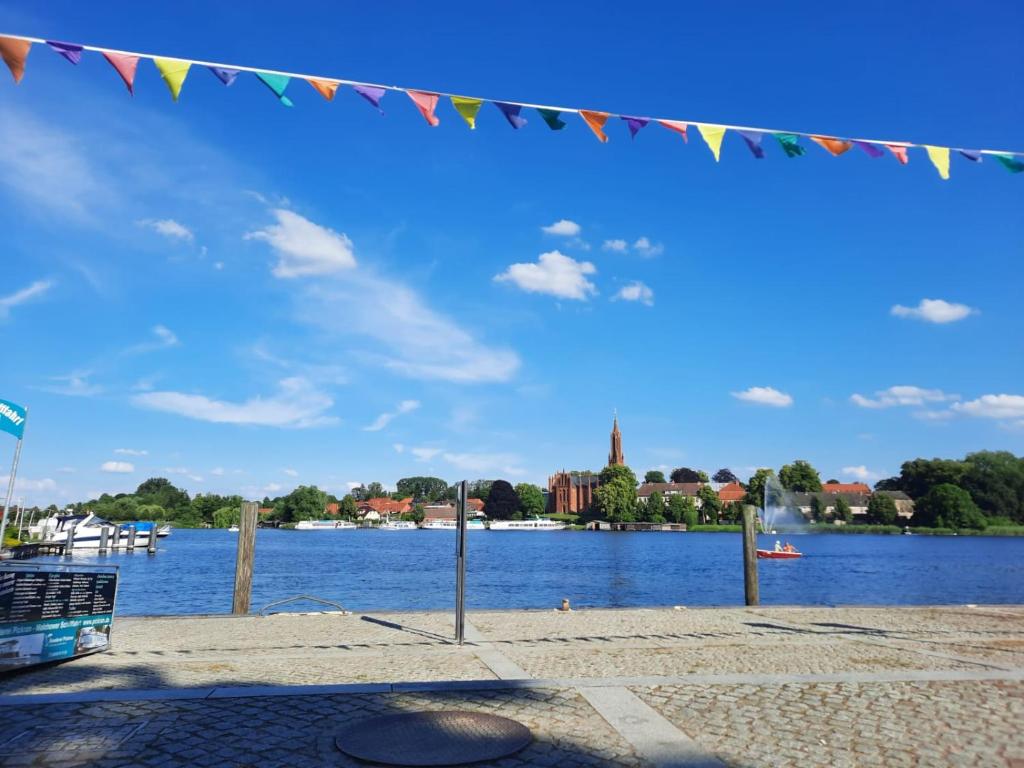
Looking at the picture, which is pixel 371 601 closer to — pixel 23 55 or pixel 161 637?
pixel 161 637

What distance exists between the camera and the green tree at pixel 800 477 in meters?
143

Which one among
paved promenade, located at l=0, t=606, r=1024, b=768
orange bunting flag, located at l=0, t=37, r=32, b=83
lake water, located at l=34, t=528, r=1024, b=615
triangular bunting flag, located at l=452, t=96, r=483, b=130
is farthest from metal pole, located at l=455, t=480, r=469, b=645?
lake water, located at l=34, t=528, r=1024, b=615

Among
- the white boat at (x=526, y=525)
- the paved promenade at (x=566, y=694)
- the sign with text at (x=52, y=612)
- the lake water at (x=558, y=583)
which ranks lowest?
the lake water at (x=558, y=583)

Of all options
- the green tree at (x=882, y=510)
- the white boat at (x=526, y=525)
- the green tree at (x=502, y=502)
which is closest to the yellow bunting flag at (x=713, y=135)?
the green tree at (x=882, y=510)

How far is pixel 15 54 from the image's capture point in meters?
7.61

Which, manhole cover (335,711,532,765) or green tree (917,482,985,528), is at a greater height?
green tree (917,482,985,528)

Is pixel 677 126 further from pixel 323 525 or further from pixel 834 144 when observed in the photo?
pixel 323 525

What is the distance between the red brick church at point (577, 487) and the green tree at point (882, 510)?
6270cm

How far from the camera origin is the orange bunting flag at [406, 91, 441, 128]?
31.0 feet

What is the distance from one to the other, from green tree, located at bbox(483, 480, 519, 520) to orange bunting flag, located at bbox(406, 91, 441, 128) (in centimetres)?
17083

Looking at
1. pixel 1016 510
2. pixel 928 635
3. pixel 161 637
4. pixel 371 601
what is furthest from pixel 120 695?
pixel 1016 510

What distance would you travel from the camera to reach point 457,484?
11711 millimetres

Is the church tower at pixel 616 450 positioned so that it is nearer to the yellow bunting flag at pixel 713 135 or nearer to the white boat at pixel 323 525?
the white boat at pixel 323 525

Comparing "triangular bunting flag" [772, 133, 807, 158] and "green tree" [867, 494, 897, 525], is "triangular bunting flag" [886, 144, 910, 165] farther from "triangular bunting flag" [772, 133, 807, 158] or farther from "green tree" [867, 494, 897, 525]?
"green tree" [867, 494, 897, 525]
